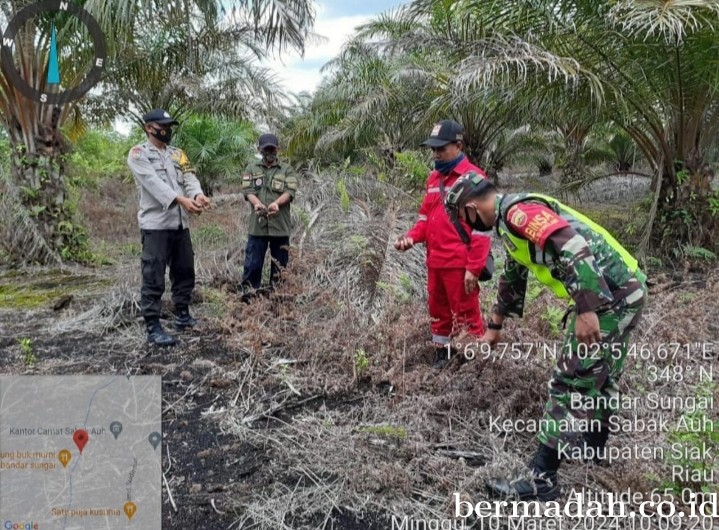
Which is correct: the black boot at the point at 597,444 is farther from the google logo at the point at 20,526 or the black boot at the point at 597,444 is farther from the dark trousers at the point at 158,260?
the dark trousers at the point at 158,260

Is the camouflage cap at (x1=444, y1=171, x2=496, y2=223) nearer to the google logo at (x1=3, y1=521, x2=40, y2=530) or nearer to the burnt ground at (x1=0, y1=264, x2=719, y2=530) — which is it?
the burnt ground at (x1=0, y1=264, x2=719, y2=530)

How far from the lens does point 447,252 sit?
11.7 ft

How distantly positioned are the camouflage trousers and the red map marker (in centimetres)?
203

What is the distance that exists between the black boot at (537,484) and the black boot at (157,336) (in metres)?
2.84

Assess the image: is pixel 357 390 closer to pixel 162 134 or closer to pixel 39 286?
pixel 162 134

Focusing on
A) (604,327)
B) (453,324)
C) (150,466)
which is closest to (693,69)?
(453,324)

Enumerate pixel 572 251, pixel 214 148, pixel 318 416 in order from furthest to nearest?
pixel 214 148
pixel 318 416
pixel 572 251

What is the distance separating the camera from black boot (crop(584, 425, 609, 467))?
100 inches

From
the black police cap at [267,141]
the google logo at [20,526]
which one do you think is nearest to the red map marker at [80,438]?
the google logo at [20,526]

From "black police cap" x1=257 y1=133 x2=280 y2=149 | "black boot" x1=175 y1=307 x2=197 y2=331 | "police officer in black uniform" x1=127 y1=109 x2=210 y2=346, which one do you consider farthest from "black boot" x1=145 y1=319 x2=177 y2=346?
"black police cap" x1=257 y1=133 x2=280 y2=149

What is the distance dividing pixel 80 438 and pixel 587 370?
2.24m

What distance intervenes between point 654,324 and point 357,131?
9.03 metres

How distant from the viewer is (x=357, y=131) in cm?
1201
